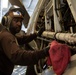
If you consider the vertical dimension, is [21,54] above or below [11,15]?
below

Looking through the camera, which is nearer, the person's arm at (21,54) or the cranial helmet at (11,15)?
the person's arm at (21,54)

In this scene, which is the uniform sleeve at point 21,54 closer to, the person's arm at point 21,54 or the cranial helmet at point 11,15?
the person's arm at point 21,54

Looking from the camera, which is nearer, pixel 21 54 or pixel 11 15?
pixel 21 54

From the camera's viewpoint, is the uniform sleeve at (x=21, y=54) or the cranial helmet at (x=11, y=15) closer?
the uniform sleeve at (x=21, y=54)

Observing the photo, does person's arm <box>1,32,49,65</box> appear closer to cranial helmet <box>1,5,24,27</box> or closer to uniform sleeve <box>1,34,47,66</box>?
uniform sleeve <box>1,34,47,66</box>

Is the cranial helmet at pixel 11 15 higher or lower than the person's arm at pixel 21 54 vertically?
higher

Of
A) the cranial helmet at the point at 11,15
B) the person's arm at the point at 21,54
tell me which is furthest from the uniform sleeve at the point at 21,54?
the cranial helmet at the point at 11,15

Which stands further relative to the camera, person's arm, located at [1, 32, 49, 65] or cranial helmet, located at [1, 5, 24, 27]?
cranial helmet, located at [1, 5, 24, 27]

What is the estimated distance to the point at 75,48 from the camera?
4.38 ft

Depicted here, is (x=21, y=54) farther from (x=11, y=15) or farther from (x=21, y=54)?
(x=11, y=15)

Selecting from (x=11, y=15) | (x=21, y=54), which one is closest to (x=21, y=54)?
(x=21, y=54)

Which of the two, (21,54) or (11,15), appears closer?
(21,54)

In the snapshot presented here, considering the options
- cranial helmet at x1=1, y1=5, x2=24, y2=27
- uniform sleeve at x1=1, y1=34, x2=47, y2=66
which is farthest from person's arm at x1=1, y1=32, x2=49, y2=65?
cranial helmet at x1=1, y1=5, x2=24, y2=27

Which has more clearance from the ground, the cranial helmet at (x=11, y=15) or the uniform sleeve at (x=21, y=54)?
the cranial helmet at (x=11, y=15)
